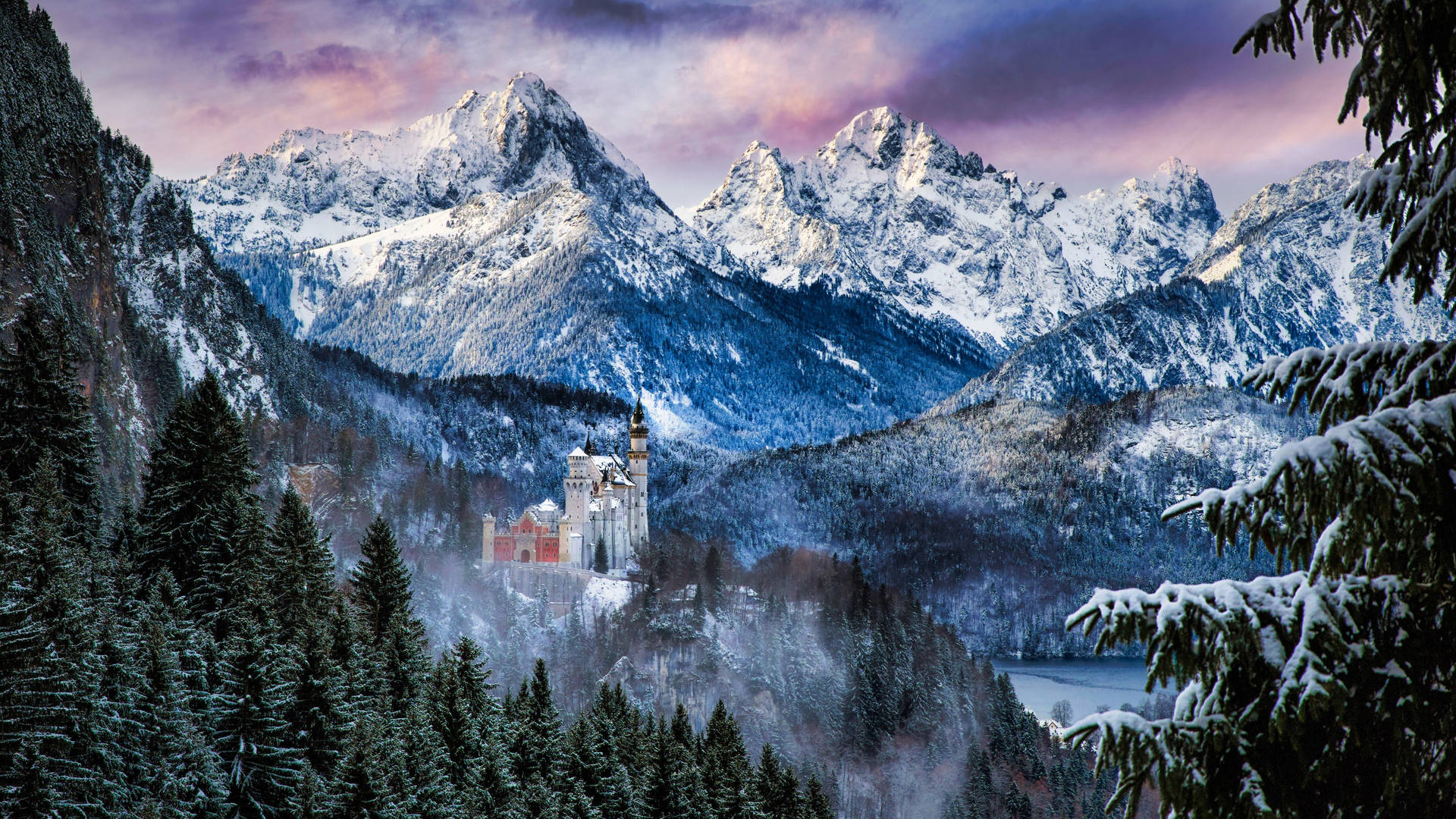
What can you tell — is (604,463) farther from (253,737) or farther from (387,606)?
(253,737)

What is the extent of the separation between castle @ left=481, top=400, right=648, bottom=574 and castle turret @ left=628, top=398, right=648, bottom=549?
16 centimetres

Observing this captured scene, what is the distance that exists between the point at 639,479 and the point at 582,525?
41.7 feet

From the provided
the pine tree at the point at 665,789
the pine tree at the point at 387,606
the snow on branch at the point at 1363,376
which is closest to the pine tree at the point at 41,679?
the pine tree at the point at 387,606

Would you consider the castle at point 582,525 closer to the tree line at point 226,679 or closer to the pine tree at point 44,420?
the tree line at point 226,679

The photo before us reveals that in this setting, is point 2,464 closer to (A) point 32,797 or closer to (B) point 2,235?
(A) point 32,797

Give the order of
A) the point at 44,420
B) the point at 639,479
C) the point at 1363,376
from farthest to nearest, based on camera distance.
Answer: the point at 639,479 → the point at 44,420 → the point at 1363,376

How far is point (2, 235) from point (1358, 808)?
111m

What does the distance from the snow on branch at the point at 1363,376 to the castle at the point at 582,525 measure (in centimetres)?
15014

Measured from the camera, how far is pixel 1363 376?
8289 mm

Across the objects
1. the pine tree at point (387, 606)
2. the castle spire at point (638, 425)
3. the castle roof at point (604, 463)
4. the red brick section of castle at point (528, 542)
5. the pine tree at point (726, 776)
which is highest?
the castle spire at point (638, 425)

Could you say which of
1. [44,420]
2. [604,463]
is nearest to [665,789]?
[44,420]

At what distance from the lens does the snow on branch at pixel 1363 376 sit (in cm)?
809

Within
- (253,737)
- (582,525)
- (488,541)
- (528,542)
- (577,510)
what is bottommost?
(253,737)

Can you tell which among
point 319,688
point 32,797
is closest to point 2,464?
point 319,688
